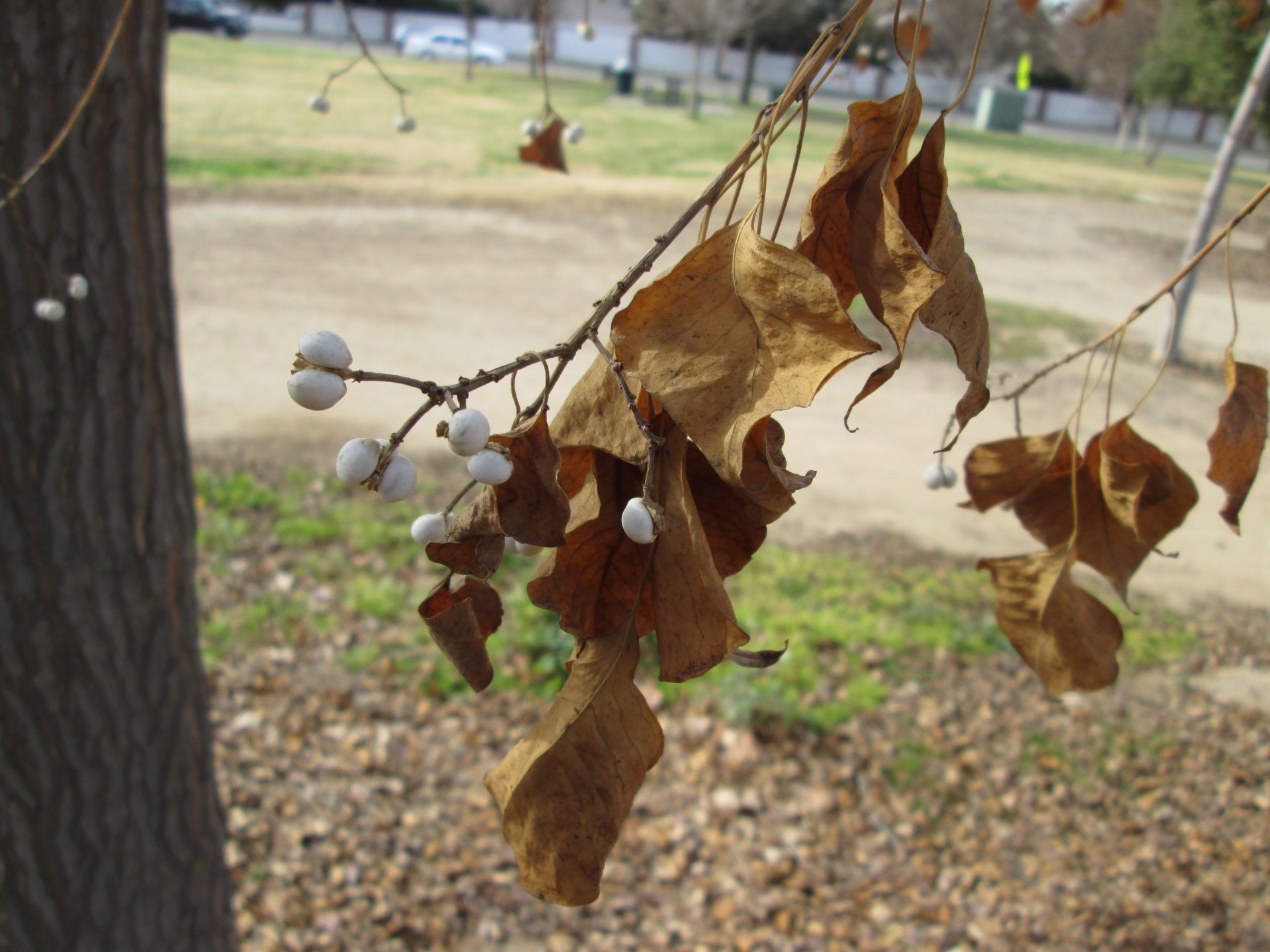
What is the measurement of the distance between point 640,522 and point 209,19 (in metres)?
28.2

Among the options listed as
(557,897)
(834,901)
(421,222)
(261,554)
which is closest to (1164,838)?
(834,901)

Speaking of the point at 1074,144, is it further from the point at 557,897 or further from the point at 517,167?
the point at 557,897

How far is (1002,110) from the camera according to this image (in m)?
23.3

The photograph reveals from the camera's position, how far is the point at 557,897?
0.62m

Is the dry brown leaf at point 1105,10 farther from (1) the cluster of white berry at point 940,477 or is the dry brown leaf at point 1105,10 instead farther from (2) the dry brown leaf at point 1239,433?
(2) the dry brown leaf at point 1239,433

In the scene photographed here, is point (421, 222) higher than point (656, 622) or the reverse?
the reverse

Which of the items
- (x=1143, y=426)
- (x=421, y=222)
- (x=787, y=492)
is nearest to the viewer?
(x=787, y=492)

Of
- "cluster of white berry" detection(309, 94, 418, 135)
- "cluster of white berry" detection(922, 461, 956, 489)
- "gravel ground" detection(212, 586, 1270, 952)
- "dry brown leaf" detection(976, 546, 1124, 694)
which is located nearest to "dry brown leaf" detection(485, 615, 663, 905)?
"dry brown leaf" detection(976, 546, 1124, 694)

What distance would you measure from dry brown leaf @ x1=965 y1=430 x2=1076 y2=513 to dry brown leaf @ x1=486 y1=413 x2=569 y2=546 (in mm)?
459

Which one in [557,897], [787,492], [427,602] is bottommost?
[557,897]

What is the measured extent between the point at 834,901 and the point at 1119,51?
71.1 ft

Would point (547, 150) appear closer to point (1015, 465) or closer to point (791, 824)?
point (1015, 465)

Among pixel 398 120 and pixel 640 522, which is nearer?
pixel 640 522

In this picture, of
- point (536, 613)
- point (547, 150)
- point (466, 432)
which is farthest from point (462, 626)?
point (536, 613)
